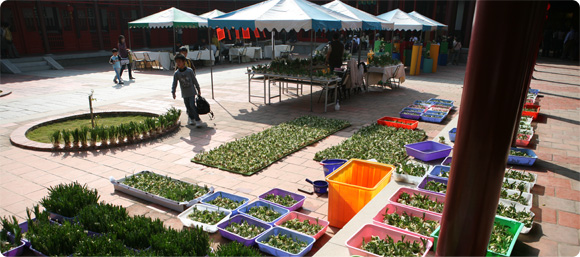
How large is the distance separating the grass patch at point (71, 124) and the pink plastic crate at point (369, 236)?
261 inches

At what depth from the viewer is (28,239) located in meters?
3.52

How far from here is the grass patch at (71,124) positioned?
754 cm

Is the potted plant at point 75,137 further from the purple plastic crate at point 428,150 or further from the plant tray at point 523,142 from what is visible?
the plant tray at point 523,142

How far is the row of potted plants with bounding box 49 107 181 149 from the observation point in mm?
6695

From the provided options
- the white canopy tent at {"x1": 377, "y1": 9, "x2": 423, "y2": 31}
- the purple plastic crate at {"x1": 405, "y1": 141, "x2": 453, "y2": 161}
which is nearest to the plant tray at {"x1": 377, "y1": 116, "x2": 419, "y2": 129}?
the purple plastic crate at {"x1": 405, "y1": 141, "x2": 453, "y2": 161}

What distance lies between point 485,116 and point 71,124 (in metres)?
8.85

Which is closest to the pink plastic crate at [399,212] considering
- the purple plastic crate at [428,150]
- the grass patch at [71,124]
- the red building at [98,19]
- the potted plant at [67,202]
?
the purple plastic crate at [428,150]

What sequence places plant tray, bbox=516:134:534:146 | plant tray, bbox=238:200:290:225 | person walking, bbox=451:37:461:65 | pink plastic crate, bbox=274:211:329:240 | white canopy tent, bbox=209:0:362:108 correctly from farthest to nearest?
1. person walking, bbox=451:37:461:65
2. white canopy tent, bbox=209:0:362:108
3. plant tray, bbox=516:134:534:146
4. plant tray, bbox=238:200:290:225
5. pink plastic crate, bbox=274:211:329:240

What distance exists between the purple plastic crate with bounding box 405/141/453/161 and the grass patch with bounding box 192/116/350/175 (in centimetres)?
197

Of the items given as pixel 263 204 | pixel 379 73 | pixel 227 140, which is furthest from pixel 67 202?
pixel 379 73

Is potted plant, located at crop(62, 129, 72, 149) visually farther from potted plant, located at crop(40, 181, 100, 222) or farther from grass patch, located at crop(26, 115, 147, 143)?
potted plant, located at crop(40, 181, 100, 222)

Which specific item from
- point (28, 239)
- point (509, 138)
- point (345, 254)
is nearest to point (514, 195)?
point (345, 254)

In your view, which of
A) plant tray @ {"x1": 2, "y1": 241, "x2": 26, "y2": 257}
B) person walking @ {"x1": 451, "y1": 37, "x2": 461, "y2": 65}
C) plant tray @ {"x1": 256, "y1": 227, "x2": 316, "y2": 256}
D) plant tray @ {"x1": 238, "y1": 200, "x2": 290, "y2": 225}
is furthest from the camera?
person walking @ {"x1": 451, "y1": 37, "x2": 461, "y2": 65}

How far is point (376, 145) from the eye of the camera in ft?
22.4
